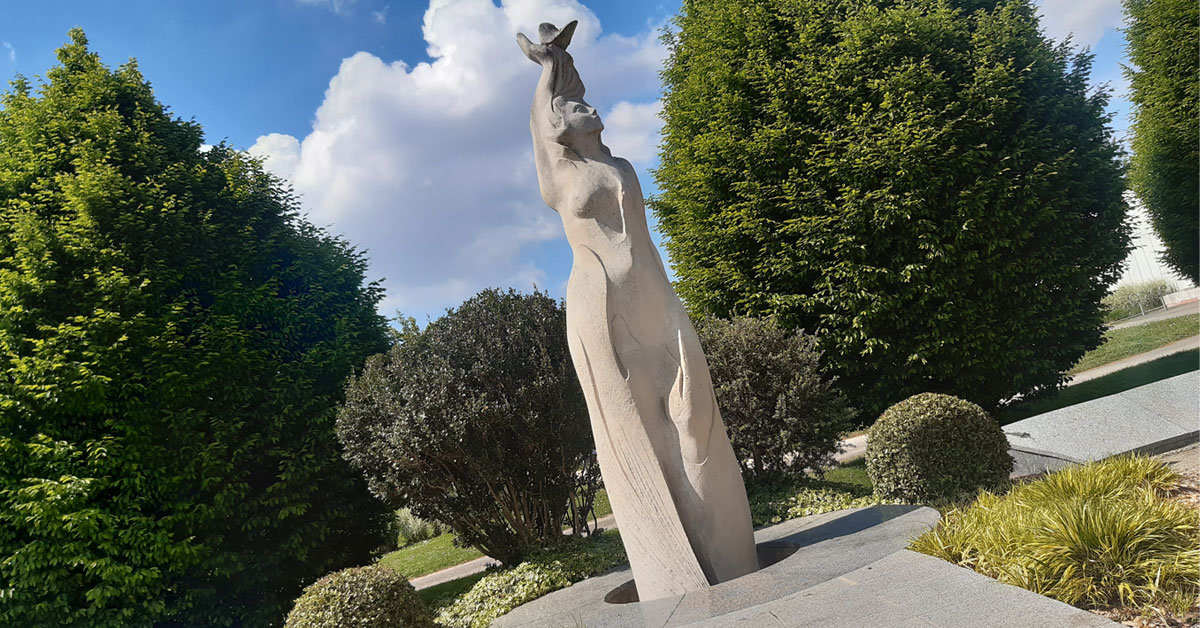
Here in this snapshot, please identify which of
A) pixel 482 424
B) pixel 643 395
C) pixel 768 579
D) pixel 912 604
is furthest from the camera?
pixel 482 424

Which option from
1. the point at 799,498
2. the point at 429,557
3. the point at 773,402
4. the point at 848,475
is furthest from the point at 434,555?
the point at 799,498

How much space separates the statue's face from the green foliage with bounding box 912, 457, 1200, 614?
14.2 feet

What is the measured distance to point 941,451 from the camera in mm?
7863

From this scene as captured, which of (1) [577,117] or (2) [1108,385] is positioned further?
(2) [1108,385]

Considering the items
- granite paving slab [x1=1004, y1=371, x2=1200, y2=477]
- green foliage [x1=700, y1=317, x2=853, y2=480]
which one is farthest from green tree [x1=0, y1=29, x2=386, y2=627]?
granite paving slab [x1=1004, y1=371, x2=1200, y2=477]

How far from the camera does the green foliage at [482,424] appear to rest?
31.6 feet

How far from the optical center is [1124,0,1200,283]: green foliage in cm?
1733

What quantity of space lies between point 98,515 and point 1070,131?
55.4 ft

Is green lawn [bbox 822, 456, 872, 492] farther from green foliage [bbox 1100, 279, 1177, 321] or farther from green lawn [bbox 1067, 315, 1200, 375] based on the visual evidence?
green foliage [bbox 1100, 279, 1177, 321]

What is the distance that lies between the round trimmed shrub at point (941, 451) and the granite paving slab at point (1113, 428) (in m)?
1.49

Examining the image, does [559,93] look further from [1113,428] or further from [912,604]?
[1113,428]

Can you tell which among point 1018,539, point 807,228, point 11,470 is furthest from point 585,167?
point 11,470

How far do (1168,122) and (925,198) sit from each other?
10626mm

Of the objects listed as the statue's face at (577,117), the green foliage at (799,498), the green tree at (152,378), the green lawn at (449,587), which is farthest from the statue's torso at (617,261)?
the green lawn at (449,587)
